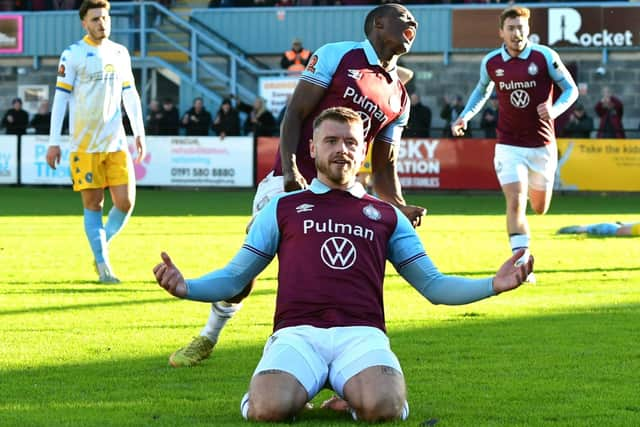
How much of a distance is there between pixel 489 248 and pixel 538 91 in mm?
3677

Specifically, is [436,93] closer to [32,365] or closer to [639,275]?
[639,275]

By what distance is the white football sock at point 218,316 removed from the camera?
8273 mm

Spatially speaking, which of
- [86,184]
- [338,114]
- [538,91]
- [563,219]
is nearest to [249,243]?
[338,114]

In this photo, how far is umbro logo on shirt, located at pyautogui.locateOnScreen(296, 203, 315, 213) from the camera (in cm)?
680

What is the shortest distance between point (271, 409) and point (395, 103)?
2.64m

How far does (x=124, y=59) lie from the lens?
13.0m

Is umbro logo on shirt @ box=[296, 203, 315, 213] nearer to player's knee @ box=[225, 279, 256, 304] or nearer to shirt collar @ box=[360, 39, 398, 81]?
player's knee @ box=[225, 279, 256, 304]

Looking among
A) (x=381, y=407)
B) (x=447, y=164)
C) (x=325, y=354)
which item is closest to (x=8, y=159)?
(x=447, y=164)

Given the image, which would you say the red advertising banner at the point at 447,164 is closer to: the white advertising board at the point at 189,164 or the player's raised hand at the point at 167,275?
the white advertising board at the point at 189,164

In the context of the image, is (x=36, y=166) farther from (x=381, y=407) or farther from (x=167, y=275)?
(x=381, y=407)

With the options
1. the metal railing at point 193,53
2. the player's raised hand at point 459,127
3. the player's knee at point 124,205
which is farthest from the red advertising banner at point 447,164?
the player's knee at point 124,205

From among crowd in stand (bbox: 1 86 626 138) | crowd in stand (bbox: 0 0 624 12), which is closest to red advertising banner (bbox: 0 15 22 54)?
crowd in stand (bbox: 0 0 624 12)

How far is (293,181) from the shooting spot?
7.50 m

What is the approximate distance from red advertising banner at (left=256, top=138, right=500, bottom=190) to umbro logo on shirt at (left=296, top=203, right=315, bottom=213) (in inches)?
946
